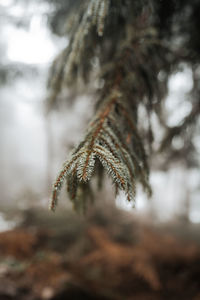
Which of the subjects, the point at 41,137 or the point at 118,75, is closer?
the point at 118,75

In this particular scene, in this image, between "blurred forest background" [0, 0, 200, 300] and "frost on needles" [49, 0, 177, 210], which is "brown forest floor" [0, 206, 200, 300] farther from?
"frost on needles" [49, 0, 177, 210]

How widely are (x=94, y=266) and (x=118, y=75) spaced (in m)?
3.78

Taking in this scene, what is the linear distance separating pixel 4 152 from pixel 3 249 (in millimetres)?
26235

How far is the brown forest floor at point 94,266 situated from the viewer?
3.13 m

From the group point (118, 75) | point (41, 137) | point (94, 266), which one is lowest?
point (94, 266)

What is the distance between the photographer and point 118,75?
186 cm

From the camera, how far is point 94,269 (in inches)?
157

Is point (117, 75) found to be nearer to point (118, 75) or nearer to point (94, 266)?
point (118, 75)

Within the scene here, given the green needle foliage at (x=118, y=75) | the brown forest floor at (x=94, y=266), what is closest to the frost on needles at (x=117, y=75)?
the green needle foliage at (x=118, y=75)

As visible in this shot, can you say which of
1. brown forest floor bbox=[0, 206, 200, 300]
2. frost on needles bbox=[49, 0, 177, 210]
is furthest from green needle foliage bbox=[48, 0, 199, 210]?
brown forest floor bbox=[0, 206, 200, 300]

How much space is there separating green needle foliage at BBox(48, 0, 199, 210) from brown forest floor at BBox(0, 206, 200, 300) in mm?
2223

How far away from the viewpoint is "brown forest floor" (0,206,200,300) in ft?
10.3

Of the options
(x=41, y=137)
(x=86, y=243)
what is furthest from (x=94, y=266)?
(x=41, y=137)

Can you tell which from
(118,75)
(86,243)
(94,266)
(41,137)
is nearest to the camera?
(118,75)
